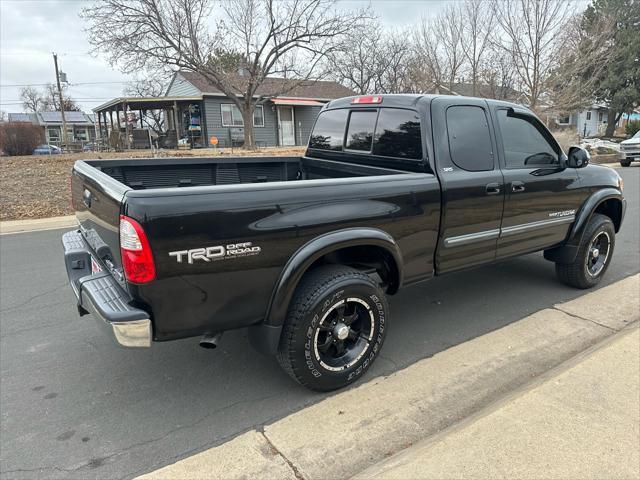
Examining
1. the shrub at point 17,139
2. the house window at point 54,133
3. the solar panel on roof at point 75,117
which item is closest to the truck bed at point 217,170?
the shrub at point 17,139

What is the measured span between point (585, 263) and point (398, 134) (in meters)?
2.51

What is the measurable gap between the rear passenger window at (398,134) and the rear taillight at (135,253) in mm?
2103

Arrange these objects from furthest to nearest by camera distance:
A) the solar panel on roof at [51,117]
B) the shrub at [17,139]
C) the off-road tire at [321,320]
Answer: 1. the solar panel on roof at [51,117]
2. the shrub at [17,139]
3. the off-road tire at [321,320]

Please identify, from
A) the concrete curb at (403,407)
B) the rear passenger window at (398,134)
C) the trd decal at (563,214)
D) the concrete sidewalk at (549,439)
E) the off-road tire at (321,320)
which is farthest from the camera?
the trd decal at (563,214)

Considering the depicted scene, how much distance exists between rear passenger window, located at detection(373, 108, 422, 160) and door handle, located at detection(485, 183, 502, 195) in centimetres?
61

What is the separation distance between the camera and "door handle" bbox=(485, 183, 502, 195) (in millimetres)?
3646

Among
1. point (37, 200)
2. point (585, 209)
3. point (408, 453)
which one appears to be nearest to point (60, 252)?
point (37, 200)

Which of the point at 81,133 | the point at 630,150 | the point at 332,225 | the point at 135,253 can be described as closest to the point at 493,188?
the point at 332,225

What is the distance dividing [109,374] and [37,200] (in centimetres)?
859

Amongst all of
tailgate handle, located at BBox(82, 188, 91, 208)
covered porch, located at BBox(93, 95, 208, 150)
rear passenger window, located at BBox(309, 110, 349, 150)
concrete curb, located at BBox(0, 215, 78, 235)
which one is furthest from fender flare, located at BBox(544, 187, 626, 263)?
covered porch, located at BBox(93, 95, 208, 150)

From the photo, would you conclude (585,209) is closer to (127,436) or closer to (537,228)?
(537,228)

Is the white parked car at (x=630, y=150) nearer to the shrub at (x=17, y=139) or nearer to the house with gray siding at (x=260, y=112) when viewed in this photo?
the house with gray siding at (x=260, y=112)

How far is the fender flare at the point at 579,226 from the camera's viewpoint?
14.9 feet

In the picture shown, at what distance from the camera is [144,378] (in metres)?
3.19
